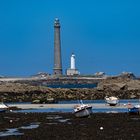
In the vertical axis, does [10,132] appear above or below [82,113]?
below

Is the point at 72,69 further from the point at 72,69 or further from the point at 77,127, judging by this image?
the point at 77,127

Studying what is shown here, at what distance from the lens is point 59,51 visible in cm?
17450

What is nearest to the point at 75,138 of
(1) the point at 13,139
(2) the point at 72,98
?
(1) the point at 13,139

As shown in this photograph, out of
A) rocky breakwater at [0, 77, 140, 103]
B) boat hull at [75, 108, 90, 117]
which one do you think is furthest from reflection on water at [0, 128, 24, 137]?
rocky breakwater at [0, 77, 140, 103]

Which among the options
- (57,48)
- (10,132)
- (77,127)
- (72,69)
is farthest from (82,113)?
(72,69)

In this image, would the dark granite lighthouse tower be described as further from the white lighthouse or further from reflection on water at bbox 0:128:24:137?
reflection on water at bbox 0:128:24:137

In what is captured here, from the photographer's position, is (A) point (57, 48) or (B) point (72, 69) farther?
(B) point (72, 69)

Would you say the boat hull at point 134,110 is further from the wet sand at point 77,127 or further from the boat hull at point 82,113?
the boat hull at point 82,113

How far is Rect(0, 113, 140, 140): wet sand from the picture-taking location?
26658mm

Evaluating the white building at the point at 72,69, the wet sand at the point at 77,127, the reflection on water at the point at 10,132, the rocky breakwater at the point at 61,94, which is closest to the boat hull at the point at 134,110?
the wet sand at the point at 77,127

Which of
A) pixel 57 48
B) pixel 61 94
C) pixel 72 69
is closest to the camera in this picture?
pixel 61 94

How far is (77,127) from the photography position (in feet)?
101

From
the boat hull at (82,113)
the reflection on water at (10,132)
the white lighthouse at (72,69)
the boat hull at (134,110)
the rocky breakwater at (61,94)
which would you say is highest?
the white lighthouse at (72,69)

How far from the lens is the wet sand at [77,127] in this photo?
2666 cm
